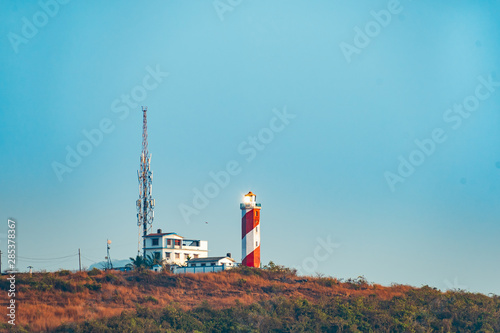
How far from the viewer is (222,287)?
57.8m

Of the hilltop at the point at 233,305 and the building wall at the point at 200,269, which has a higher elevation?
the building wall at the point at 200,269

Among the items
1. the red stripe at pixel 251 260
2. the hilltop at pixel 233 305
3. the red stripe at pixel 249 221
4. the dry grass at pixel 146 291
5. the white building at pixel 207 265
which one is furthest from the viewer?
the red stripe at pixel 249 221

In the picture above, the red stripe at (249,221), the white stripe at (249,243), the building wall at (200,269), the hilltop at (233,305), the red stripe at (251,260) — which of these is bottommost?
the hilltop at (233,305)

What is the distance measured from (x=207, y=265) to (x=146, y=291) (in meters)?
15.5

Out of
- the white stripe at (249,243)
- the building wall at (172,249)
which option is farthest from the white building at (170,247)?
the white stripe at (249,243)

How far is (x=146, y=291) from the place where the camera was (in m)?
55.2

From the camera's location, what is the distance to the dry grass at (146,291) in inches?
1815

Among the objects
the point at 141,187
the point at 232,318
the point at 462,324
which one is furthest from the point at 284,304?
the point at 141,187

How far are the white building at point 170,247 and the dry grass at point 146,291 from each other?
14.0m

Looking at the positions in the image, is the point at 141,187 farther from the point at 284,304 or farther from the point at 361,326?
the point at 361,326

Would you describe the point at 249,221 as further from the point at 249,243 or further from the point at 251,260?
the point at 251,260

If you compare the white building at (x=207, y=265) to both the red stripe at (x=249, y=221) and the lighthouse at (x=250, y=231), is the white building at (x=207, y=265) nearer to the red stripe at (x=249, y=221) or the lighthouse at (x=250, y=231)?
the lighthouse at (x=250, y=231)

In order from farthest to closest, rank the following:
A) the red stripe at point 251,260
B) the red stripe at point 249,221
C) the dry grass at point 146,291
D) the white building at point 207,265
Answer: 1. the red stripe at point 249,221
2. the red stripe at point 251,260
3. the white building at point 207,265
4. the dry grass at point 146,291

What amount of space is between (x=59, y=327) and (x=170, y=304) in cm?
1116
